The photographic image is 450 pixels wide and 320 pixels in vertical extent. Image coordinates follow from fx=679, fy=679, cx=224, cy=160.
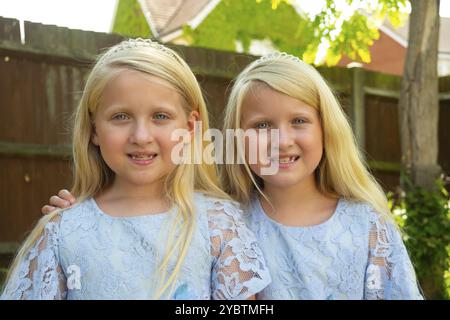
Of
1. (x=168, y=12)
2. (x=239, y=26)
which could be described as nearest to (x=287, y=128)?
(x=239, y=26)

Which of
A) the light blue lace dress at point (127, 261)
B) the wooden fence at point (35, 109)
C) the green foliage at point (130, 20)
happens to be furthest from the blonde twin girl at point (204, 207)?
the green foliage at point (130, 20)

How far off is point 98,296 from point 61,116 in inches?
104

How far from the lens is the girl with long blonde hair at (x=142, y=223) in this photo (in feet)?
6.63

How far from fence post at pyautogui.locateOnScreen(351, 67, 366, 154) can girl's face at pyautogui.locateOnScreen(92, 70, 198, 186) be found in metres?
3.95

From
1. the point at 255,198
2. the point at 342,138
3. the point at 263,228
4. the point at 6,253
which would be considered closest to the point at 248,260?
the point at 263,228

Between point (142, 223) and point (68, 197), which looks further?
point (68, 197)

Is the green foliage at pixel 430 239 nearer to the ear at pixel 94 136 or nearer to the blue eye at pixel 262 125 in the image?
the blue eye at pixel 262 125

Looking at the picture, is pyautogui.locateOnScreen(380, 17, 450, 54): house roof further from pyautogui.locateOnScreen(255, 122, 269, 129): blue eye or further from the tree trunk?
pyautogui.locateOnScreen(255, 122, 269, 129): blue eye

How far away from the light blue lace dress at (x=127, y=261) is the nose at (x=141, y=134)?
0.80ft

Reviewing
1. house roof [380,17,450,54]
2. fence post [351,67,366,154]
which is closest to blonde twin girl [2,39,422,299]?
fence post [351,67,366,154]

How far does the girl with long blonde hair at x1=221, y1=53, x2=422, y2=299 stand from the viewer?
2203 mm

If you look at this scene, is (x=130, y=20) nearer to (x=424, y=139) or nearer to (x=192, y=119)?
(x=424, y=139)

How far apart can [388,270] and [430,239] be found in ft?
8.69

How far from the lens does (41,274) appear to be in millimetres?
2014
